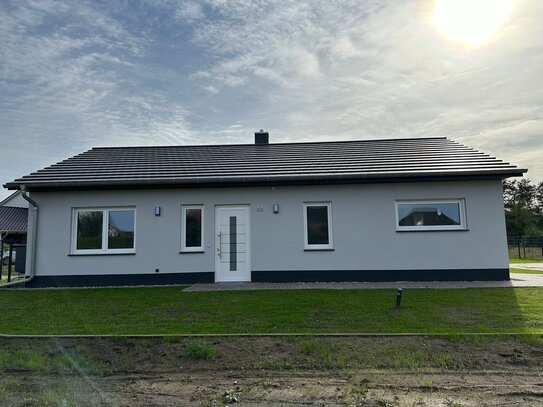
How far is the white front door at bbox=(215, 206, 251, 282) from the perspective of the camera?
1168cm

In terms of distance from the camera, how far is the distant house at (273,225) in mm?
11375

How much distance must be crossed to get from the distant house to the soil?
6.27 meters

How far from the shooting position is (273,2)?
375 inches

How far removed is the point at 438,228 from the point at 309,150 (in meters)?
5.68

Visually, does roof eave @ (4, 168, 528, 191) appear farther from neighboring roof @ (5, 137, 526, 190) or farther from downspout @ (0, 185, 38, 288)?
downspout @ (0, 185, 38, 288)

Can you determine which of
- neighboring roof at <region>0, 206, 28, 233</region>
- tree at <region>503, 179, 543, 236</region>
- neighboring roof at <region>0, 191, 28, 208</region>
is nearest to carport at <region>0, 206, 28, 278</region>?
neighboring roof at <region>0, 206, 28, 233</region>

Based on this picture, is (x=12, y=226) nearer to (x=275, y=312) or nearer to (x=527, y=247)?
(x=275, y=312)

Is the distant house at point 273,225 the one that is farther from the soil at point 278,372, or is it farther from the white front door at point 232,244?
the soil at point 278,372

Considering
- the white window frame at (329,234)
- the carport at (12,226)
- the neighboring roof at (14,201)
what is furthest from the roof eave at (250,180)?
the neighboring roof at (14,201)

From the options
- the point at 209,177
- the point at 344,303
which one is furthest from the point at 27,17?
the point at 344,303

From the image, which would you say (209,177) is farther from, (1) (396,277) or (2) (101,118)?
(1) (396,277)

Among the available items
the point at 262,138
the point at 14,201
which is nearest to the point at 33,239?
the point at 262,138

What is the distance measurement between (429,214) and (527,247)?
60.5 feet

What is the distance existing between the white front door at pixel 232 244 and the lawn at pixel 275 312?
6.86 ft
